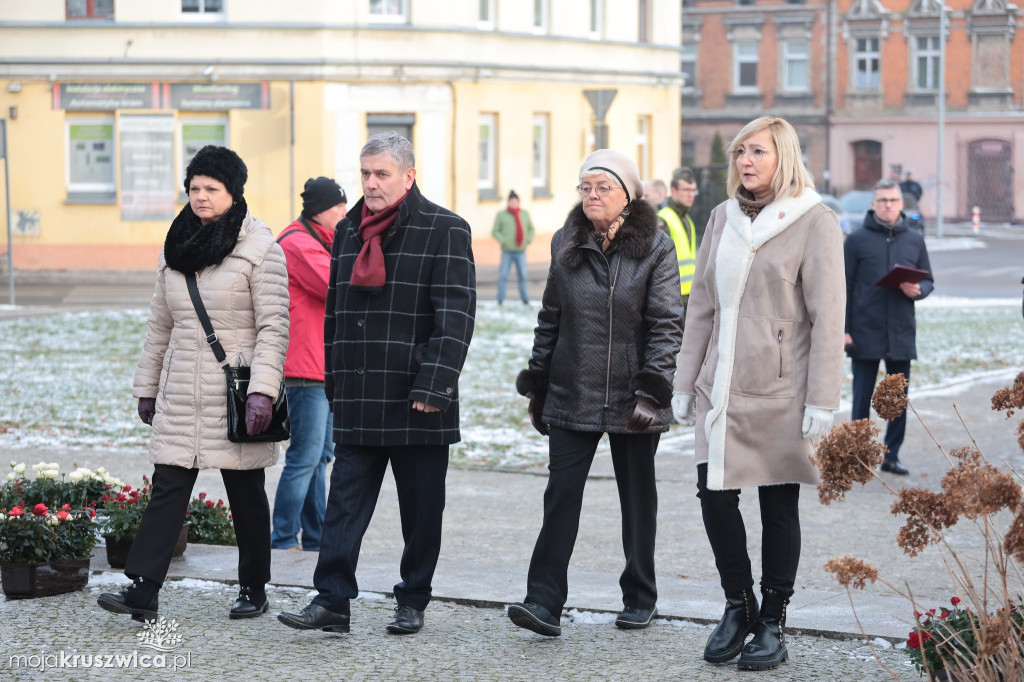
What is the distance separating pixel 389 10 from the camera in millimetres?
31906

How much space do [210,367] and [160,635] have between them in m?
1.05

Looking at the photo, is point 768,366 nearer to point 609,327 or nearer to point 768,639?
point 609,327

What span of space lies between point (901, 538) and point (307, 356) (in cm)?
376

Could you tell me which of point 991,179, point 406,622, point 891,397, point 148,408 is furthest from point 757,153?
point 991,179

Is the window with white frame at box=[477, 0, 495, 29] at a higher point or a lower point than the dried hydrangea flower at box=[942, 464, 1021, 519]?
higher

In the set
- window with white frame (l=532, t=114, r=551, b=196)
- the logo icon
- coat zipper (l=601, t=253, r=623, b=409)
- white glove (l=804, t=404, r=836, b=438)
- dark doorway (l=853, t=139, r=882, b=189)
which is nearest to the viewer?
white glove (l=804, t=404, r=836, b=438)

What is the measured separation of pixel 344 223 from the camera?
6.15 meters

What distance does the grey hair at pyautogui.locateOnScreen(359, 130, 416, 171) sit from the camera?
6.01 m

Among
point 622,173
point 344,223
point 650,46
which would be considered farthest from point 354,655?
point 650,46

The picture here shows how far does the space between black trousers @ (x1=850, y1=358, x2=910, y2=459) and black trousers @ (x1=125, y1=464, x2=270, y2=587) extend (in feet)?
17.9

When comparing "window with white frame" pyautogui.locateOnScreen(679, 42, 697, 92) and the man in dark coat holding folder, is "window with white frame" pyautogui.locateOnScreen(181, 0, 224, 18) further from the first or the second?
"window with white frame" pyautogui.locateOnScreen(679, 42, 697, 92)

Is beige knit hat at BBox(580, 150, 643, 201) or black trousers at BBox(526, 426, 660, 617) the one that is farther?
beige knit hat at BBox(580, 150, 643, 201)

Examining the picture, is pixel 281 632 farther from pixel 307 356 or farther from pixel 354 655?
pixel 307 356

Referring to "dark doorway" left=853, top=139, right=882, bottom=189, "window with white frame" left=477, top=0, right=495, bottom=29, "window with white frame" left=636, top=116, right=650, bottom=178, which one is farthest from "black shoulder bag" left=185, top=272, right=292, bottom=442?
"dark doorway" left=853, top=139, right=882, bottom=189
